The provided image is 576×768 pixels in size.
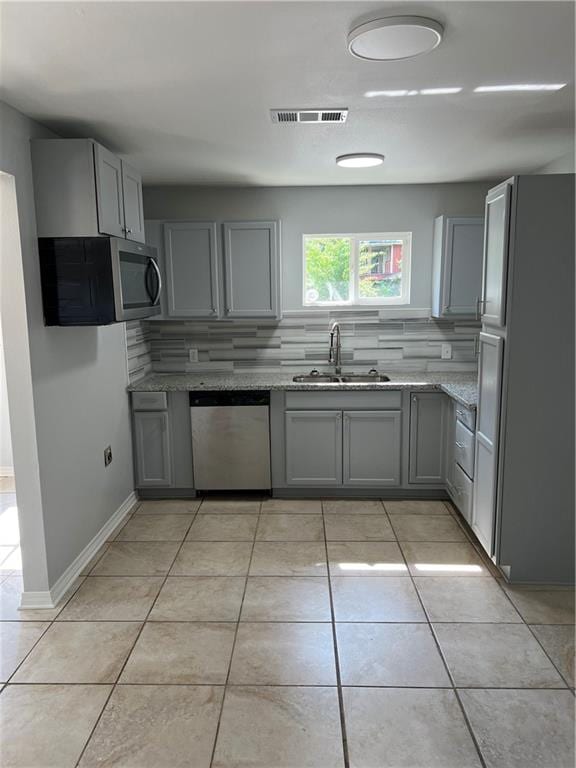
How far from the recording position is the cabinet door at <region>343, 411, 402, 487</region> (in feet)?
12.8

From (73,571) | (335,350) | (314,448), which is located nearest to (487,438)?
(314,448)

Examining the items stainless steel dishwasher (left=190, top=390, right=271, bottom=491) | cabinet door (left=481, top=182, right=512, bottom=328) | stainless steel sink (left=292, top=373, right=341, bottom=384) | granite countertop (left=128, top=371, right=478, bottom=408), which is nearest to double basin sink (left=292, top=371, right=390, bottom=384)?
stainless steel sink (left=292, top=373, right=341, bottom=384)

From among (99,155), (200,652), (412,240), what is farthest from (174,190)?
(200,652)

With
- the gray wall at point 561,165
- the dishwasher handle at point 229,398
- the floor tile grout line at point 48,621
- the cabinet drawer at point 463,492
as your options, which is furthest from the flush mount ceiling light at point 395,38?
the floor tile grout line at point 48,621

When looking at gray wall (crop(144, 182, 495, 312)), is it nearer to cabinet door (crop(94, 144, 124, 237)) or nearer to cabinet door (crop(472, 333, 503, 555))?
cabinet door (crop(94, 144, 124, 237))

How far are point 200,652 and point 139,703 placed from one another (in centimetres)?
34

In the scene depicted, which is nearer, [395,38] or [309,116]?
[395,38]

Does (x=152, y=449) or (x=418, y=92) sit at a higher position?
(x=418, y=92)

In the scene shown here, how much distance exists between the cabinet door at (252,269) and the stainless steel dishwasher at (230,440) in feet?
2.26

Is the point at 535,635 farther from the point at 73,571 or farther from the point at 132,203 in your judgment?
the point at 132,203

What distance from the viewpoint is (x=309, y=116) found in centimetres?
253

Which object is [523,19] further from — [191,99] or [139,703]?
[139,703]

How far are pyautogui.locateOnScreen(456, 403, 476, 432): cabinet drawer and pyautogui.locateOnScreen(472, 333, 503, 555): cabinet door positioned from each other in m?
0.10

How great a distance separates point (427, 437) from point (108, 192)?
2.61 m
